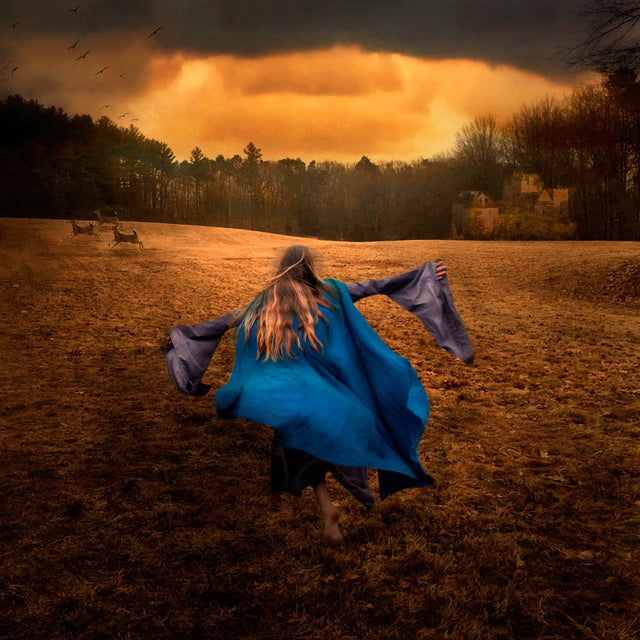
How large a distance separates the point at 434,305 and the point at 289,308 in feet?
3.64

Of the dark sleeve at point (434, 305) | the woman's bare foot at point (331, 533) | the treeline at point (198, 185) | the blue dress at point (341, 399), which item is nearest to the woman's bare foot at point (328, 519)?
the woman's bare foot at point (331, 533)

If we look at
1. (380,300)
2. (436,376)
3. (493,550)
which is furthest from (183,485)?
(380,300)

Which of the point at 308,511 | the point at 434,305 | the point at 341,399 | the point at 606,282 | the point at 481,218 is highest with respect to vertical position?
the point at 481,218

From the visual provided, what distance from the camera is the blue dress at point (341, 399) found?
301 centimetres

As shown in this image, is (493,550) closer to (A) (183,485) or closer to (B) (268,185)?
(A) (183,485)

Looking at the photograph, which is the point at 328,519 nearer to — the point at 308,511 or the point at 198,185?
the point at 308,511

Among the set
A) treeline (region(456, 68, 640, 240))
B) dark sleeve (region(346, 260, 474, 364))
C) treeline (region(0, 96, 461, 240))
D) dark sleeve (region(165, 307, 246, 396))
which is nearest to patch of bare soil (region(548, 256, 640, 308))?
treeline (region(456, 68, 640, 240))

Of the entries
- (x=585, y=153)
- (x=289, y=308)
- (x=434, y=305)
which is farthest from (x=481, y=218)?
(x=289, y=308)

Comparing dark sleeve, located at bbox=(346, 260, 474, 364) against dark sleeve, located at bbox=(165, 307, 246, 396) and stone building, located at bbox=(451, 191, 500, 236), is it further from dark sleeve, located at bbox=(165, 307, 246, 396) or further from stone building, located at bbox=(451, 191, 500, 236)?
stone building, located at bbox=(451, 191, 500, 236)

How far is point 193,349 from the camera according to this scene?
12.0ft

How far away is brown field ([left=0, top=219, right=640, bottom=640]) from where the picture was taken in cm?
286

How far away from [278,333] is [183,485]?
1.83 metres

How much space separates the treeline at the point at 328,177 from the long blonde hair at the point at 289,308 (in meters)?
12.4

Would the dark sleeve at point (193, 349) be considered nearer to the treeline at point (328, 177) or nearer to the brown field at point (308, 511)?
the brown field at point (308, 511)
